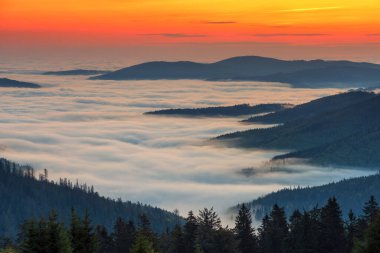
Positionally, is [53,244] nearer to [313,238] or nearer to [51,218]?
[51,218]

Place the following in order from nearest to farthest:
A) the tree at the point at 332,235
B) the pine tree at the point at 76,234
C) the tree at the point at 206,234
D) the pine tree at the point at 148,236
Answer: the pine tree at the point at 148,236 → the pine tree at the point at 76,234 → the tree at the point at 206,234 → the tree at the point at 332,235

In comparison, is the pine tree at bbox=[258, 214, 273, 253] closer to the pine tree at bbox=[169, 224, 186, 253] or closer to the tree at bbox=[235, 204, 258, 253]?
the tree at bbox=[235, 204, 258, 253]

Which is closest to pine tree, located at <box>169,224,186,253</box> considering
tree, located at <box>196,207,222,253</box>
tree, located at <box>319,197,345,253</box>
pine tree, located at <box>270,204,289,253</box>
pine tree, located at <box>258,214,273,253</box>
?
tree, located at <box>196,207,222,253</box>

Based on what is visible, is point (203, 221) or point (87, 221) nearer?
point (87, 221)

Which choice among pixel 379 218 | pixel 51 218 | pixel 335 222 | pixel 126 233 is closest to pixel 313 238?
pixel 335 222

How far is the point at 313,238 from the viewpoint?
79.2m

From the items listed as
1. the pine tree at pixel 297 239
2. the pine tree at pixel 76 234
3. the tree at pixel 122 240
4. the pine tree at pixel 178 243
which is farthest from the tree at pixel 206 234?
the pine tree at pixel 76 234

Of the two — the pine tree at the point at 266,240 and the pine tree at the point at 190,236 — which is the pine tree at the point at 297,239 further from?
the pine tree at the point at 190,236

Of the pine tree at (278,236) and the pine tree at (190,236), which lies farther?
the pine tree at (278,236)

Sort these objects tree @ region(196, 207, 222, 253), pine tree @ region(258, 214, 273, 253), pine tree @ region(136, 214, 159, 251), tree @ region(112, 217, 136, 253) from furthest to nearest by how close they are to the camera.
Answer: tree @ region(112, 217, 136, 253) < pine tree @ region(258, 214, 273, 253) < tree @ region(196, 207, 222, 253) < pine tree @ region(136, 214, 159, 251)

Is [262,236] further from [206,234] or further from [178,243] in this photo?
[178,243]

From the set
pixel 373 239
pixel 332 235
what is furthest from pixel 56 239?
pixel 332 235

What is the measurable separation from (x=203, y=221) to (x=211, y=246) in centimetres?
515

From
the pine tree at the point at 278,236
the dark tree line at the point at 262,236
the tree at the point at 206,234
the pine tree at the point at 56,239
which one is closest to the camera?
the pine tree at the point at 56,239
